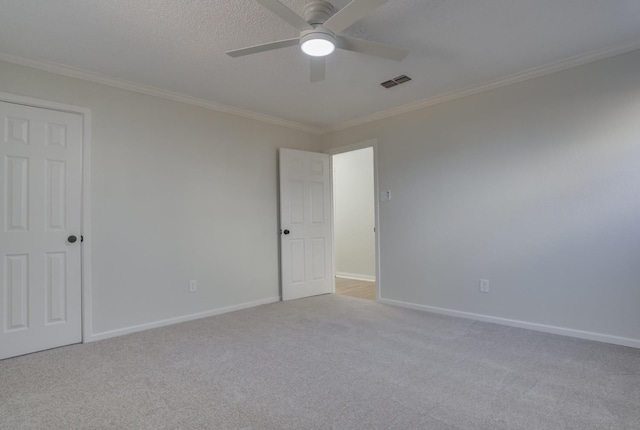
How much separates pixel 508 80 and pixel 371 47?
6.10 feet

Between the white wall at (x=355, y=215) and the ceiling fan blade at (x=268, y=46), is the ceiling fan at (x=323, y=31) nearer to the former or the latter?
the ceiling fan blade at (x=268, y=46)

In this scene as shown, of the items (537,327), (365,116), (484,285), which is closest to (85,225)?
(365,116)

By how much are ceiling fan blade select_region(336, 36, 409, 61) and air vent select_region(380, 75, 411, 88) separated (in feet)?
3.46

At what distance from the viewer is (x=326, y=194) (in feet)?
16.2

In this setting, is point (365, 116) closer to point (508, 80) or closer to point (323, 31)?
point (508, 80)

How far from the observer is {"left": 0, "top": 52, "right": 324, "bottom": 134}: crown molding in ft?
9.11

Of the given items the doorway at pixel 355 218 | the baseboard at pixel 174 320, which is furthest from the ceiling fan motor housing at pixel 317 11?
the doorway at pixel 355 218

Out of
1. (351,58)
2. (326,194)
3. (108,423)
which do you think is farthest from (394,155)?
(108,423)

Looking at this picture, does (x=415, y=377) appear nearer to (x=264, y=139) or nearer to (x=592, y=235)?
(x=592, y=235)

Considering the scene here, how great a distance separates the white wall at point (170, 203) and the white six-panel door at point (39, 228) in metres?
0.16

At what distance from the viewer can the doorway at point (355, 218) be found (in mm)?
5984

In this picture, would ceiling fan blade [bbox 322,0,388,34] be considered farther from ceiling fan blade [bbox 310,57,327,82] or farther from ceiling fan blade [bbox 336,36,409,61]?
ceiling fan blade [bbox 310,57,327,82]

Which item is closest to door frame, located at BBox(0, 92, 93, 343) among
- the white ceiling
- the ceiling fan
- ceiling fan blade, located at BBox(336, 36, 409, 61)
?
the white ceiling

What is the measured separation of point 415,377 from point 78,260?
2929 mm
